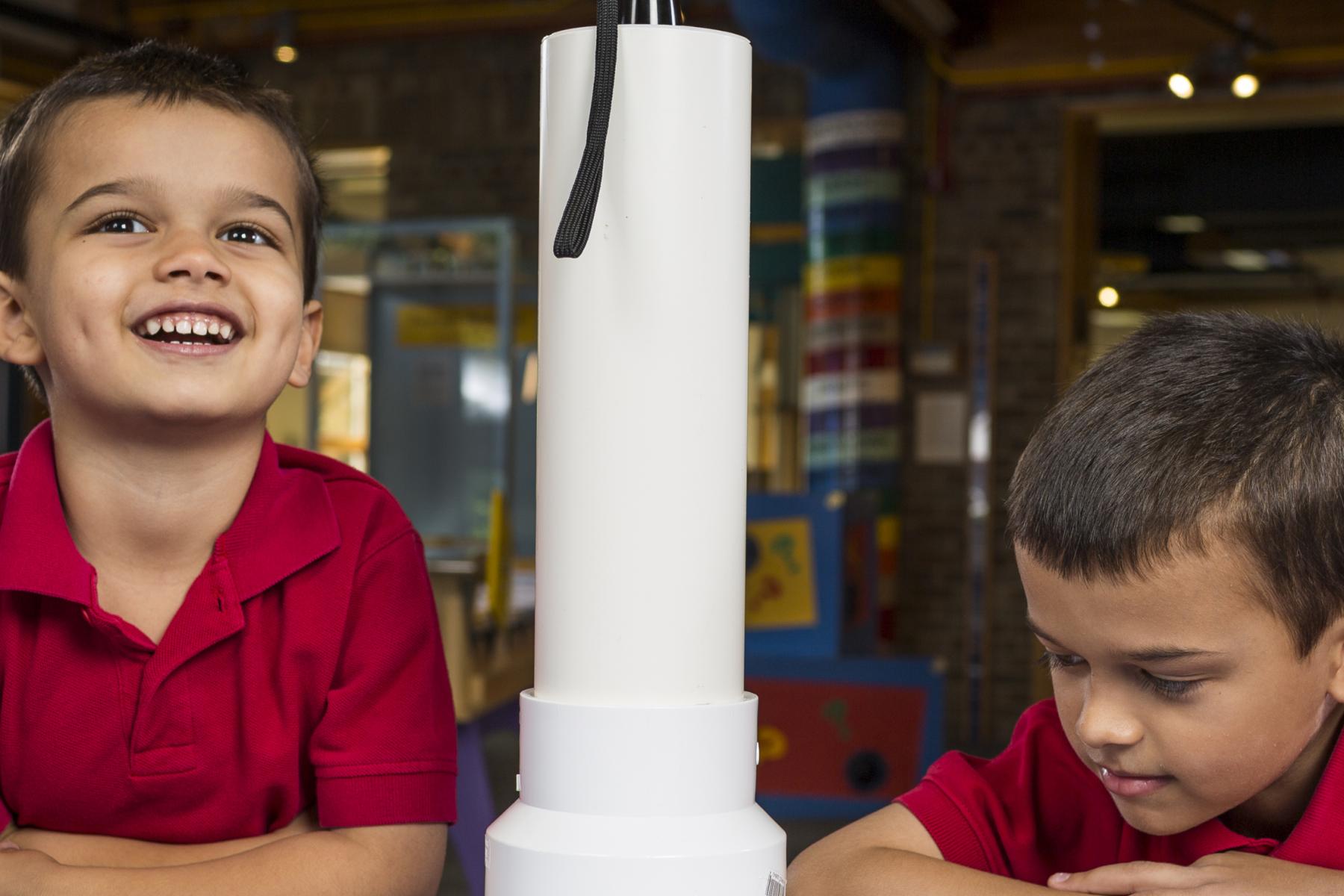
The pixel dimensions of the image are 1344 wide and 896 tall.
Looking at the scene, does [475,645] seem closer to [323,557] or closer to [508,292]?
[508,292]

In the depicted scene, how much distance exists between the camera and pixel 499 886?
433mm

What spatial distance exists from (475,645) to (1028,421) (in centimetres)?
321

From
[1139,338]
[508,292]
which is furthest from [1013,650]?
[1139,338]

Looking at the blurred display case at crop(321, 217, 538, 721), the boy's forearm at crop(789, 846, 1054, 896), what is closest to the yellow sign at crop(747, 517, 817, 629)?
the blurred display case at crop(321, 217, 538, 721)

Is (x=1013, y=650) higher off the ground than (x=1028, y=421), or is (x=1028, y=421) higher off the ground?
(x=1028, y=421)

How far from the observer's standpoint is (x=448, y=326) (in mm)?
4434

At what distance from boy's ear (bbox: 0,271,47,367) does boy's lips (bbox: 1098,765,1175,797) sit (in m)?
0.61

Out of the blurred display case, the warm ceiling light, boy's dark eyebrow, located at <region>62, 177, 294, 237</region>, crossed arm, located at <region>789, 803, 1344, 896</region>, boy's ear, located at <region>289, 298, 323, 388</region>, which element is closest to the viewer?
crossed arm, located at <region>789, 803, 1344, 896</region>

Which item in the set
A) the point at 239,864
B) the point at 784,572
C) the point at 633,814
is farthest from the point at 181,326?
the point at 784,572

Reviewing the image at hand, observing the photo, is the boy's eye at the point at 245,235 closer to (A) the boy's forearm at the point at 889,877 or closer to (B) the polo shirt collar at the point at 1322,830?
(A) the boy's forearm at the point at 889,877

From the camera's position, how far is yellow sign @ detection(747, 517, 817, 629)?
141 inches

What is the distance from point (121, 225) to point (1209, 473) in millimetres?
541

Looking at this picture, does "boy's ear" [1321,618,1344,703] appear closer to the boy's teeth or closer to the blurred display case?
the boy's teeth

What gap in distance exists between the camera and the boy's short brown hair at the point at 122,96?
747mm
